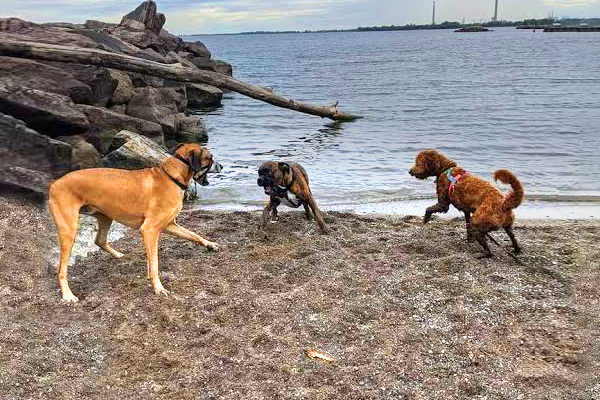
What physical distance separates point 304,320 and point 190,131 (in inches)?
530

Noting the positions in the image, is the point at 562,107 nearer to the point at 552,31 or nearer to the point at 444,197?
the point at 444,197

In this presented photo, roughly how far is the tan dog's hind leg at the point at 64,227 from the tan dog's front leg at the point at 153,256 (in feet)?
2.21

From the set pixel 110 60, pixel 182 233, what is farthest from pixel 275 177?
pixel 110 60

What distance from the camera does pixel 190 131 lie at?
1795 centimetres

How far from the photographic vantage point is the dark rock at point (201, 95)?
28234mm

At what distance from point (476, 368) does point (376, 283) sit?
69.7 inches

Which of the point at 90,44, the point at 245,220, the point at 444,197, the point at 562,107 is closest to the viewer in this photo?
the point at 444,197

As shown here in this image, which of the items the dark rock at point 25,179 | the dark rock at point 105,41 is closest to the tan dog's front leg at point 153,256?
the dark rock at point 25,179

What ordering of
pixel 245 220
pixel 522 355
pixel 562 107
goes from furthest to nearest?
pixel 562 107
pixel 245 220
pixel 522 355

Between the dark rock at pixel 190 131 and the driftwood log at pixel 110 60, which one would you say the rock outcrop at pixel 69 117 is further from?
the driftwood log at pixel 110 60

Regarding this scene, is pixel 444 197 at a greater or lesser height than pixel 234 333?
greater

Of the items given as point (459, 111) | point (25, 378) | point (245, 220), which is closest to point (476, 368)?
point (25, 378)

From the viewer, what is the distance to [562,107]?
25.2 meters

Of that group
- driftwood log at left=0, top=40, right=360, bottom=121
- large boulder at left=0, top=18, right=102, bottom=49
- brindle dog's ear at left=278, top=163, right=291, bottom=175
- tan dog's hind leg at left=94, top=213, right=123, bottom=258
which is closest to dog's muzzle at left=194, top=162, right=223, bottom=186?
tan dog's hind leg at left=94, top=213, right=123, bottom=258
